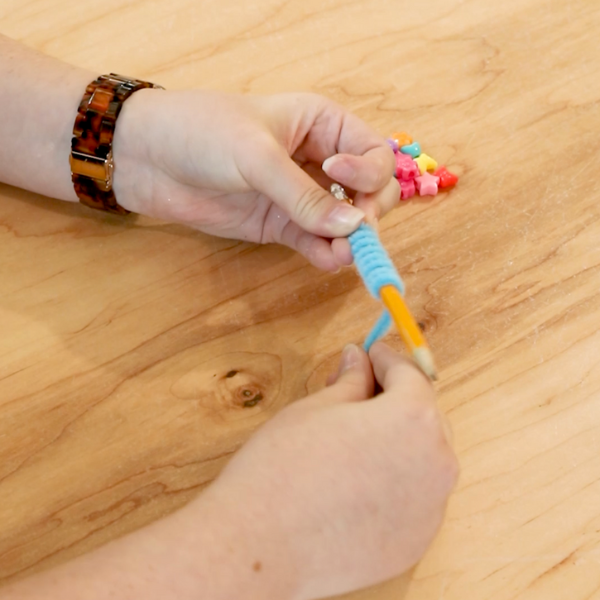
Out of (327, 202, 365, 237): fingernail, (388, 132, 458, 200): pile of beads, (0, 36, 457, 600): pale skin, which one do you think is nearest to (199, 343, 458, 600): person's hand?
(0, 36, 457, 600): pale skin

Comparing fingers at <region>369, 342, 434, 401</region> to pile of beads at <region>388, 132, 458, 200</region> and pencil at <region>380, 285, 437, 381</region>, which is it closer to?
pencil at <region>380, 285, 437, 381</region>

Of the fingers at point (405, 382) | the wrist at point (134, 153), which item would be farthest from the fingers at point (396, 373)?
the wrist at point (134, 153)

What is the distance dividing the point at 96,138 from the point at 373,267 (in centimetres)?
30

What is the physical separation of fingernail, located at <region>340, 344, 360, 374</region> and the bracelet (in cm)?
27

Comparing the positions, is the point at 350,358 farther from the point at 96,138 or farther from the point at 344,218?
the point at 96,138

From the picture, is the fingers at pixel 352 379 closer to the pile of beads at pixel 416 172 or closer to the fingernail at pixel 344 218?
the fingernail at pixel 344 218

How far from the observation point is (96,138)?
24.8 inches

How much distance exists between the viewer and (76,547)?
0.50 meters

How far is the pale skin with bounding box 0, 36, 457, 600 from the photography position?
444 mm

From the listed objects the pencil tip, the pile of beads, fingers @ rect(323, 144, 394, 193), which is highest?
fingers @ rect(323, 144, 394, 193)

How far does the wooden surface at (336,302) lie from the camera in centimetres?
53

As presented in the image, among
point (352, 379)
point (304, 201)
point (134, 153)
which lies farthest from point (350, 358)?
point (134, 153)

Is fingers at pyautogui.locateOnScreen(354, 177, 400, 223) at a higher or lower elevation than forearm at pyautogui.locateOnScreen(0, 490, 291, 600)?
higher

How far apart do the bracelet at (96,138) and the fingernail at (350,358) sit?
272 mm
